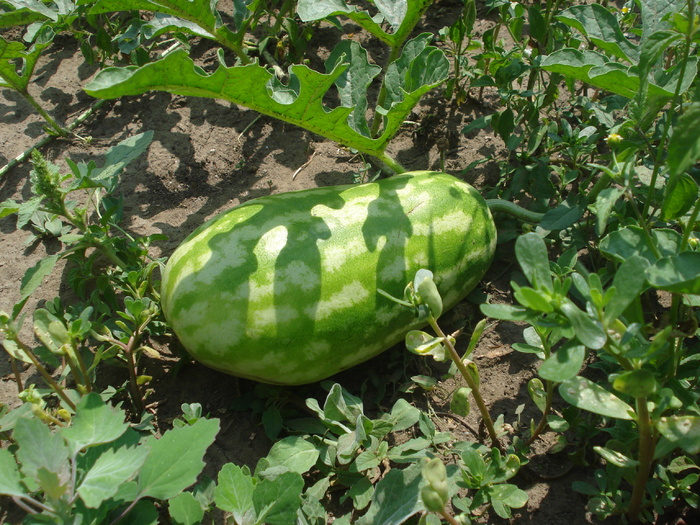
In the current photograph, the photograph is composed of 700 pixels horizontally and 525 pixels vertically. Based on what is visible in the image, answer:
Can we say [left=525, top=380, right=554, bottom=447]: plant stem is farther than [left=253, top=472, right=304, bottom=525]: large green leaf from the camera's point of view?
Yes

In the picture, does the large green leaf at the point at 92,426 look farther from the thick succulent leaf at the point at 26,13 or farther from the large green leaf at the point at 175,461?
the thick succulent leaf at the point at 26,13

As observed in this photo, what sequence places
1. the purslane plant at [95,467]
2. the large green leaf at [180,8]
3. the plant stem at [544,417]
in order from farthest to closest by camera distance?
the large green leaf at [180,8], the plant stem at [544,417], the purslane plant at [95,467]

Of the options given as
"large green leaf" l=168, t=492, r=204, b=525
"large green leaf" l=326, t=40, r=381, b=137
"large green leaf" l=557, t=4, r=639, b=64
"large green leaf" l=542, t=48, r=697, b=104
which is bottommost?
"large green leaf" l=168, t=492, r=204, b=525

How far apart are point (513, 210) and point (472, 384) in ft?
3.35

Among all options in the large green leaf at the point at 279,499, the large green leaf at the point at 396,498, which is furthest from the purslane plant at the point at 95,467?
the large green leaf at the point at 396,498

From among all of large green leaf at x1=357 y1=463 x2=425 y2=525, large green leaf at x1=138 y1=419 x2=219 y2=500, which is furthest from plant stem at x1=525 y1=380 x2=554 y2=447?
large green leaf at x1=138 y1=419 x2=219 y2=500

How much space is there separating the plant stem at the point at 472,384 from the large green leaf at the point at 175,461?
652 millimetres

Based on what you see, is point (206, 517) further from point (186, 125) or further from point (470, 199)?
point (186, 125)

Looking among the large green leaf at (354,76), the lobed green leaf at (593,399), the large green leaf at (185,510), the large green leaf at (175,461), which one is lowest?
the large green leaf at (185,510)

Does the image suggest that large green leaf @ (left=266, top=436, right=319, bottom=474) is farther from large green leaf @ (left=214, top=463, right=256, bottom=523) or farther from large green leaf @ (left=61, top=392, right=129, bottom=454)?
large green leaf @ (left=61, top=392, right=129, bottom=454)

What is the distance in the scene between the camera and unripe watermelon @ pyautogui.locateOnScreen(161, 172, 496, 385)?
1941mm

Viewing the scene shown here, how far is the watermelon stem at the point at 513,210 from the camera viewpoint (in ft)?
8.16

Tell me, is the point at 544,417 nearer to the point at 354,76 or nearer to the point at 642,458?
the point at 642,458

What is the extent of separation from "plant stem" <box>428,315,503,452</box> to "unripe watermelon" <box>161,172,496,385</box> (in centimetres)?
33
